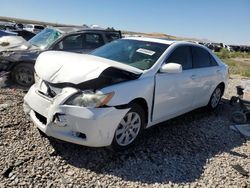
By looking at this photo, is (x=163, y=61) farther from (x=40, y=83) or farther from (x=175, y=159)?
(x=40, y=83)

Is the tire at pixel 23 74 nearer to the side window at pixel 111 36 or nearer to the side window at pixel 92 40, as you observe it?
the side window at pixel 92 40

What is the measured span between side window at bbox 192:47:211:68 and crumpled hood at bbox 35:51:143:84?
6.12 ft

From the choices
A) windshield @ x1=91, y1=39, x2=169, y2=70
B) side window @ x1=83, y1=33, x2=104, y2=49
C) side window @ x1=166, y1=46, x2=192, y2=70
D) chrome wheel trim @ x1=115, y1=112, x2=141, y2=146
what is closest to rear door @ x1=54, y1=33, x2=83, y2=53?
side window @ x1=83, y1=33, x2=104, y2=49

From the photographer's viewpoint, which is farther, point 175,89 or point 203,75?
point 203,75

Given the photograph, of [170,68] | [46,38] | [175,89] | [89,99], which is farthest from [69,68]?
[46,38]

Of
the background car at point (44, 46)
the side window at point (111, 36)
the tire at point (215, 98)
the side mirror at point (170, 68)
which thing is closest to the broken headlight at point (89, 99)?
the side mirror at point (170, 68)

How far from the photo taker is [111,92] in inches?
152

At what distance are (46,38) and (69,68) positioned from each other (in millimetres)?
4487

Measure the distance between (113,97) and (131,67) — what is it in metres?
0.83

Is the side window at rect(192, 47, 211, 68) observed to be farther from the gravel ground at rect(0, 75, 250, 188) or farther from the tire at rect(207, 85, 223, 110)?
the gravel ground at rect(0, 75, 250, 188)

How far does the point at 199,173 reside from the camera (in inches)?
160

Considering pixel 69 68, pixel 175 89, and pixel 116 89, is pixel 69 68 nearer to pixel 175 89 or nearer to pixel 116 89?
pixel 116 89

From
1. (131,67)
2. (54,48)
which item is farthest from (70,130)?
(54,48)

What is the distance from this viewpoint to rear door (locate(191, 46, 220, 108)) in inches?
231
